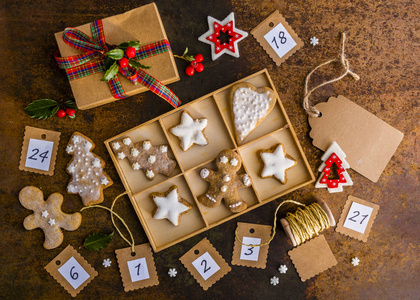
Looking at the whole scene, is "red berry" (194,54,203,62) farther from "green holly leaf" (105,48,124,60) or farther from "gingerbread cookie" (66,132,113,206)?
"gingerbread cookie" (66,132,113,206)

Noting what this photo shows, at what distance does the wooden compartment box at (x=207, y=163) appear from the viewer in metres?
1.97

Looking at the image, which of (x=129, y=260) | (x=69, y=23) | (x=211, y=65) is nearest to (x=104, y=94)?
(x=69, y=23)

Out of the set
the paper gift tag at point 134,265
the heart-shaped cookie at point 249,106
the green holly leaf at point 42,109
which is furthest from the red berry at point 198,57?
the paper gift tag at point 134,265

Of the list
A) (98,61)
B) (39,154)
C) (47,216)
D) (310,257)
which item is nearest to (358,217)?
(310,257)

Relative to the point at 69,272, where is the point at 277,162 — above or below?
above

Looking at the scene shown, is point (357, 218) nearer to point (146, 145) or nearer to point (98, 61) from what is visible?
point (146, 145)

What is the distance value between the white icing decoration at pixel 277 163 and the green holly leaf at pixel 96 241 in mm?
1181

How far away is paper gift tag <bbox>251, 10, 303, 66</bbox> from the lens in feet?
6.75

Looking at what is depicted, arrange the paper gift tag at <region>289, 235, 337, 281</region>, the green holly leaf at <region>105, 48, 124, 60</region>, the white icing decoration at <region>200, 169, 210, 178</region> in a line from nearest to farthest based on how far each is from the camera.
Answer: the green holly leaf at <region>105, 48, 124, 60</region> < the white icing decoration at <region>200, 169, 210, 178</region> < the paper gift tag at <region>289, 235, 337, 281</region>

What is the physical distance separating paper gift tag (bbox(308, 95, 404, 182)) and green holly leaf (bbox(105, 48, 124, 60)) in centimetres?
134

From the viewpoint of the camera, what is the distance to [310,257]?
2.12 m

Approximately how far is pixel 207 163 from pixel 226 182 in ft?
0.60

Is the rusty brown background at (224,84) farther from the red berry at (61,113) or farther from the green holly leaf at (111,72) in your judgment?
the green holly leaf at (111,72)

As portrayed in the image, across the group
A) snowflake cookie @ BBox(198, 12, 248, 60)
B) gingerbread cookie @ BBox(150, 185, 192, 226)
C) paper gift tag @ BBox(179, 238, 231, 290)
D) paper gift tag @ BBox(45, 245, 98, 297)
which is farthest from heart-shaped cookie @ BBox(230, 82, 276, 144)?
paper gift tag @ BBox(45, 245, 98, 297)
